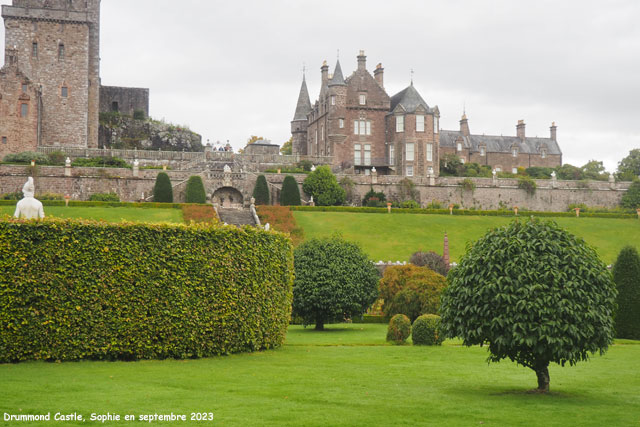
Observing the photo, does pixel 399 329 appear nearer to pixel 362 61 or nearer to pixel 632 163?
pixel 362 61

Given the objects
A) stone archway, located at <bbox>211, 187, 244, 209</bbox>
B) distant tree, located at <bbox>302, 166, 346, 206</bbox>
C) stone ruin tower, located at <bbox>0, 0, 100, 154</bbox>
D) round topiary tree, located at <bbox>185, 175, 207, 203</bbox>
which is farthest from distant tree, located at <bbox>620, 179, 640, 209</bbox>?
stone ruin tower, located at <bbox>0, 0, 100, 154</bbox>

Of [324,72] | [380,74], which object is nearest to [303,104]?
[324,72]

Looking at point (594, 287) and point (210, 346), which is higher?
point (594, 287)

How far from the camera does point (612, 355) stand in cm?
1872

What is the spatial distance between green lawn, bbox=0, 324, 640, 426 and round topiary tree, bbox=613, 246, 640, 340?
7237mm

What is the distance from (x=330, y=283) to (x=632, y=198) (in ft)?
149

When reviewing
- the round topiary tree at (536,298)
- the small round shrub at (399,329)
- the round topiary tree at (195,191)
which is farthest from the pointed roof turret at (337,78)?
the round topiary tree at (536,298)

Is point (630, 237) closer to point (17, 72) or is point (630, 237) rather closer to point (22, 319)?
point (22, 319)

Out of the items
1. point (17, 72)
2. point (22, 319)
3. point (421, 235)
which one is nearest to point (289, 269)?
point (22, 319)

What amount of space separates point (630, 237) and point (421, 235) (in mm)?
15125

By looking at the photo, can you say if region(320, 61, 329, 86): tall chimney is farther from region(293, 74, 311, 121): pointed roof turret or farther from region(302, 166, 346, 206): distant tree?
region(302, 166, 346, 206): distant tree

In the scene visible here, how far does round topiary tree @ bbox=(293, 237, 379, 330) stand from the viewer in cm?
2698

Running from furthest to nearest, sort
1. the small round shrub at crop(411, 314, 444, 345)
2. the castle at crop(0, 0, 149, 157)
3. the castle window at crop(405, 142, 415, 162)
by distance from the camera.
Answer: the castle window at crop(405, 142, 415, 162)
the castle at crop(0, 0, 149, 157)
the small round shrub at crop(411, 314, 444, 345)

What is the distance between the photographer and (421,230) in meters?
47.8
